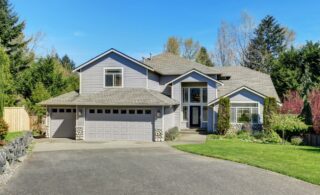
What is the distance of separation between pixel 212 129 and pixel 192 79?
4.49 meters

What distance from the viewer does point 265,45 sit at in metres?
54.5

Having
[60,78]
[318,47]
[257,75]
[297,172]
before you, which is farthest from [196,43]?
[297,172]

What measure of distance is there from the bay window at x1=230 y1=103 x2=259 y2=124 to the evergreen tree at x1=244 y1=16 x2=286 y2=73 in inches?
1103

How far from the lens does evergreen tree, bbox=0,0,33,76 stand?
35750 mm

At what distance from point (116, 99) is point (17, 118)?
909 centimetres

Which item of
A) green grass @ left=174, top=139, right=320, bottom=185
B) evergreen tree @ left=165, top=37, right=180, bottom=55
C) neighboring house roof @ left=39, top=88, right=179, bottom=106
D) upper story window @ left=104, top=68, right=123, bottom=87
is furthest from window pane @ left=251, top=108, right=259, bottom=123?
evergreen tree @ left=165, top=37, right=180, bottom=55

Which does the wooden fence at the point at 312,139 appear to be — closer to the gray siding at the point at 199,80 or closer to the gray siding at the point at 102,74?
the gray siding at the point at 199,80

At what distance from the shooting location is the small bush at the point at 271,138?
2152 cm

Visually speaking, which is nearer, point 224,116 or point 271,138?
point 271,138

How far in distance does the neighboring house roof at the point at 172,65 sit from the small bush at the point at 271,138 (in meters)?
7.68

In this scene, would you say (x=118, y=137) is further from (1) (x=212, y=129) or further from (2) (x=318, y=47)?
(2) (x=318, y=47)

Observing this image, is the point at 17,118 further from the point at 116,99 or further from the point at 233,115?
the point at 233,115

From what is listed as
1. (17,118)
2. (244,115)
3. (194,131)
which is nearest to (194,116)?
(194,131)

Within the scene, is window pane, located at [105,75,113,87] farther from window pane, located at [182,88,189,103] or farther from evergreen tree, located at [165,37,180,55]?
evergreen tree, located at [165,37,180,55]
